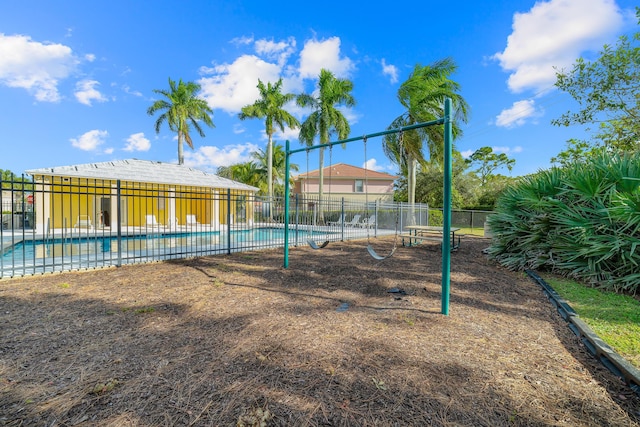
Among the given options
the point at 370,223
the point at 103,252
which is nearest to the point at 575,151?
the point at 370,223

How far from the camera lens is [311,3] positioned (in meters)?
12.2

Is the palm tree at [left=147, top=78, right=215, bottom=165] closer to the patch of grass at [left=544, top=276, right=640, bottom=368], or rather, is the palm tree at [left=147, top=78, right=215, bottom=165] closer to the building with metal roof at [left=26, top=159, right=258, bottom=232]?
the building with metal roof at [left=26, top=159, right=258, bottom=232]

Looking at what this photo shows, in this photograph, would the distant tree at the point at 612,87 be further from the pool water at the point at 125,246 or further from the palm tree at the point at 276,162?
the palm tree at the point at 276,162

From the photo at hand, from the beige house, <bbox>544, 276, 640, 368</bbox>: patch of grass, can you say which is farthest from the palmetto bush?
the beige house

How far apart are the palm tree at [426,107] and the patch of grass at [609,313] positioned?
1339 cm

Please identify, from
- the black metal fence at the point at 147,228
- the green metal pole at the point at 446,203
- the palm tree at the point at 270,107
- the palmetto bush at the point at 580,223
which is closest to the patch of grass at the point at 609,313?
the palmetto bush at the point at 580,223

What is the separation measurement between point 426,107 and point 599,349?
17.2m

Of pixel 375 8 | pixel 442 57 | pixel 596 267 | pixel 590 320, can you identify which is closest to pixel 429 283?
pixel 590 320

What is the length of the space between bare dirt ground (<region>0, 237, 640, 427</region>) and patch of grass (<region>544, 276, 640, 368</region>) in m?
0.36

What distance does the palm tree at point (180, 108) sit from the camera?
25547mm

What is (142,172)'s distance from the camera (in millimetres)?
17688

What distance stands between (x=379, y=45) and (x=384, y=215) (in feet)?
31.2

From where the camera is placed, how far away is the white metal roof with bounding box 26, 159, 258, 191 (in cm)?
1475

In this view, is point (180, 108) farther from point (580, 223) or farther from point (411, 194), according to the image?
point (580, 223)
